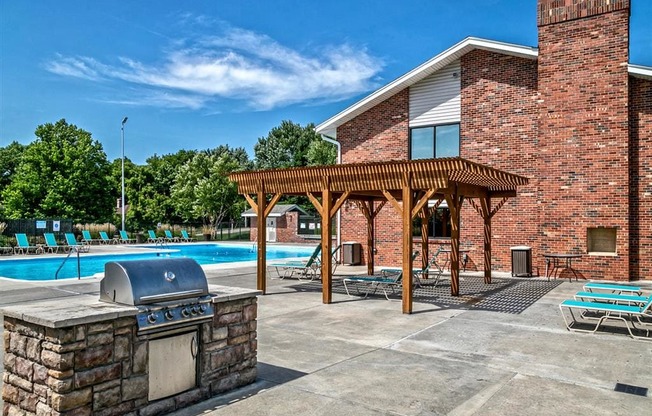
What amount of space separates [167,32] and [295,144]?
31430 millimetres

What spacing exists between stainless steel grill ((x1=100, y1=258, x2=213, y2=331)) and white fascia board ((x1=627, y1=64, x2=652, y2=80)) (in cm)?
1400

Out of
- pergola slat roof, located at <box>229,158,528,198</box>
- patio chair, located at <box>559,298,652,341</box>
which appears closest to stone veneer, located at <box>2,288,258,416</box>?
patio chair, located at <box>559,298,652,341</box>

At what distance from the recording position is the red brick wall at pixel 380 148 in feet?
59.1

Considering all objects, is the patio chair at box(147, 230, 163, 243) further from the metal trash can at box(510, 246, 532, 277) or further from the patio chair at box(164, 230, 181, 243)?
the metal trash can at box(510, 246, 532, 277)

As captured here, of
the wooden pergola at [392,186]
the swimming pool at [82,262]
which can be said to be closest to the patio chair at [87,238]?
the swimming pool at [82,262]

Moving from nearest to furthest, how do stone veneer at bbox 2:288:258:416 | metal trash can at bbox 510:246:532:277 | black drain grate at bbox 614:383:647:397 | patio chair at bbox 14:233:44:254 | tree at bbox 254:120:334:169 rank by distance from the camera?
stone veneer at bbox 2:288:258:416
black drain grate at bbox 614:383:647:397
metal trash can at bbox 510:246:532:277
patio chair at bbox 14:233:44:254
tree at bbox 254:120:334:169

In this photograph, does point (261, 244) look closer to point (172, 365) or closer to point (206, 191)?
point (172, 365)

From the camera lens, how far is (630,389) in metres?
5.05

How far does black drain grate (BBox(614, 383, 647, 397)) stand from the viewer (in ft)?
16.1

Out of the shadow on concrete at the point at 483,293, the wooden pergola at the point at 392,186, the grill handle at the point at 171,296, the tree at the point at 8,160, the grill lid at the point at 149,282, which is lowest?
the shadow on concrete at the point at 483,293

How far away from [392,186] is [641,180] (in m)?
8.61

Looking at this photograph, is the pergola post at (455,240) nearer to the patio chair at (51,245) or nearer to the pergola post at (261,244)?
the pergola post at (261,244)

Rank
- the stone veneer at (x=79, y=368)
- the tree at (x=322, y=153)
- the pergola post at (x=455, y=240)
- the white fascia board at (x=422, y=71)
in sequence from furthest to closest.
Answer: the tree at (x=322, y=153) < the white fascia board at (x=422, y=71) < the pergola post at (x=455, y=240) < the stone veneer at (x=79, y=368)

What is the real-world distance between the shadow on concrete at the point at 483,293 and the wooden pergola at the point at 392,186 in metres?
0.53
